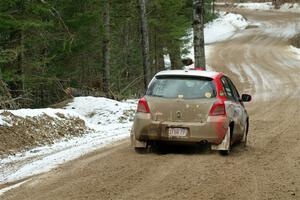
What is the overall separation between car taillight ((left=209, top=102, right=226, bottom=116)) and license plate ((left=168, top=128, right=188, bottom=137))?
58 centimetres

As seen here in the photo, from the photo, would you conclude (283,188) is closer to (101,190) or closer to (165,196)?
(165,196)

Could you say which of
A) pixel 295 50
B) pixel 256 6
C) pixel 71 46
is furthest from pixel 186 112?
pixel 256 6

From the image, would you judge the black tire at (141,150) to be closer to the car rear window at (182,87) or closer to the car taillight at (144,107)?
the car taillight at (144,107)

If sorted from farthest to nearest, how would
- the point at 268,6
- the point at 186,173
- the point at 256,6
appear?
the point at 256,6
the point at 268,6
the point at 186,173

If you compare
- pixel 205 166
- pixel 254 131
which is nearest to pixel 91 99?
pixel 254 131

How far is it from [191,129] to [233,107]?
1269 mm

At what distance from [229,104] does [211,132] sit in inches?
34.1

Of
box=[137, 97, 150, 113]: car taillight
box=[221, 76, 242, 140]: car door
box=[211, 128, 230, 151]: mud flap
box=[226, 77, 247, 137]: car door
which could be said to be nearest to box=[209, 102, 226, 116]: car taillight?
box=[221, 76, 242, 140]: car door

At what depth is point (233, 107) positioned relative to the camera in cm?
1194

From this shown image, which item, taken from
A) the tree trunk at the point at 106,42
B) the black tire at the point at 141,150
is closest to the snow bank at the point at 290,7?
the tree trunk at the point at 106,42

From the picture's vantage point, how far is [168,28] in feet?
94.5

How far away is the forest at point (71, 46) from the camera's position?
56.4 ft

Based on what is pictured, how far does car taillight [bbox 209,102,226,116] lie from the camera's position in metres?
11.2

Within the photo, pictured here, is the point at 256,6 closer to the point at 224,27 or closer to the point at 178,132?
the point at 224,27
